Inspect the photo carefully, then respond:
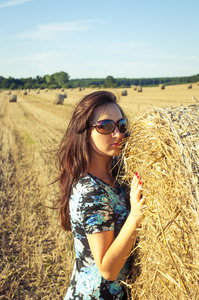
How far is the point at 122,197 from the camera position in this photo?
6.94 feet

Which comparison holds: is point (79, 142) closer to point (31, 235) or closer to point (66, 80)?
point (31, 235)

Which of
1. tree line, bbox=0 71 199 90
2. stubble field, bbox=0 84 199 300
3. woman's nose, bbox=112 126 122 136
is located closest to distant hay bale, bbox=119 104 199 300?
woman's nose, bbox=112 126 122 136

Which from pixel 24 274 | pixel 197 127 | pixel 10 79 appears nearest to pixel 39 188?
pixel 24 274

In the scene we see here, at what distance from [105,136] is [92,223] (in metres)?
0.55

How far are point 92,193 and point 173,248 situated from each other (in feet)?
1.78

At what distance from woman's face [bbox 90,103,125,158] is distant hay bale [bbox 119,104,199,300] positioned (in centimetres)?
18

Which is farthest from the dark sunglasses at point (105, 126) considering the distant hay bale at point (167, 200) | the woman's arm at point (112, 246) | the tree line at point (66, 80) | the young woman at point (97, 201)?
the tree line at point (66, 80)

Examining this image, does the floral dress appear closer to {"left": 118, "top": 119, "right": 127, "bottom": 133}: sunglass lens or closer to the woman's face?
the woman's face

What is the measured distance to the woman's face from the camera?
1.97 m

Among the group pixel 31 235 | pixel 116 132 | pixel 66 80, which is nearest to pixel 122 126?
pixel 116 132

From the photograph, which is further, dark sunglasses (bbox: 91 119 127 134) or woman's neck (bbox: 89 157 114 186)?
woman's neck (bbox: 89 157 114 186)

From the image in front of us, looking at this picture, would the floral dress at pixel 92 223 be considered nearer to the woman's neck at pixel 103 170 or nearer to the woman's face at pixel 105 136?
the woman's neck at pixel 103 170

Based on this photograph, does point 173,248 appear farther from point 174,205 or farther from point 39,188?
point 39,188

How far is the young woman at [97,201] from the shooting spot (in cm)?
175
